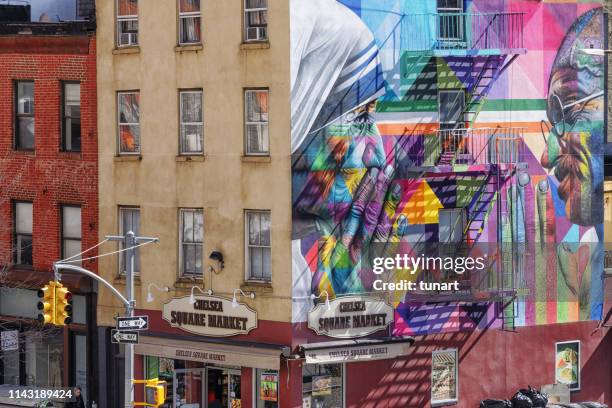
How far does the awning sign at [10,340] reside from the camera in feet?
152

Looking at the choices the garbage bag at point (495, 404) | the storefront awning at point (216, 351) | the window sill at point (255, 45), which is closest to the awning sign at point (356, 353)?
the storefront awning at point (216, 351)

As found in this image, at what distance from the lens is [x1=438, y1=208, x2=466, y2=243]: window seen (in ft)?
138

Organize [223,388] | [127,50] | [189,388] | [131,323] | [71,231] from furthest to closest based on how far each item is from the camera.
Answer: [71,231] → [127,50] → [189,388] → [223,388] → [131,323]

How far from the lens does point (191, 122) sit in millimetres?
42094

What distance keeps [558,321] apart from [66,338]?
1440 centimetres

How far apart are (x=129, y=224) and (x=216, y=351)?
4997 millimetres

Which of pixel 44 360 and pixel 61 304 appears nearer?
pixel 61 304

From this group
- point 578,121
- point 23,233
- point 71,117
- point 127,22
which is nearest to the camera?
point 127,22

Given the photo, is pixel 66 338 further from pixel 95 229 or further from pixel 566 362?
pixel 566 362

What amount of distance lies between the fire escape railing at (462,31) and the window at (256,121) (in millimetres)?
4073

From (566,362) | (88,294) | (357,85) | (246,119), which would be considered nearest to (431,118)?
(357,85)

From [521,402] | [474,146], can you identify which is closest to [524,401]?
[521,402]

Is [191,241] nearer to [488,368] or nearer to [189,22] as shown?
[189,22]

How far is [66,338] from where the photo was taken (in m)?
45.9
